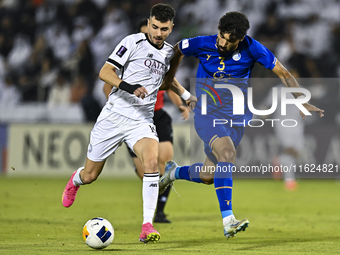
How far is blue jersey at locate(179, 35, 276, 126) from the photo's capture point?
539 cm

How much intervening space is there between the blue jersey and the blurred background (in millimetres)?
7129

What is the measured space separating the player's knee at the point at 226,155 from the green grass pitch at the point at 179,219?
79 cm

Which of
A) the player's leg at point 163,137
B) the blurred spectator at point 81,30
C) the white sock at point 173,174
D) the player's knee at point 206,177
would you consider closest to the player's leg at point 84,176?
the white sock at point 173,174

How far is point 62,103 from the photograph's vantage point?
1318 centimetres

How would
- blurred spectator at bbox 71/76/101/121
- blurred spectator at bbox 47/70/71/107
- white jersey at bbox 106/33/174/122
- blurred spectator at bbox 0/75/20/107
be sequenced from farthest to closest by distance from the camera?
blurred spectator at bbox 0/75/20/107
blurred spectator at bbox 47/70/71/107
blurred spectator at bbox 71/76/101/121
white jersey at bbox 106/33/174/122

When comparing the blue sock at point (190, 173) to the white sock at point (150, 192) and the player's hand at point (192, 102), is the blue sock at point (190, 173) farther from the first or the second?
the white sock at point (150, 192)

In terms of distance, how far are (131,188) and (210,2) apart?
5.66 m

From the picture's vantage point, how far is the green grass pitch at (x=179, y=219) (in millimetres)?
4887

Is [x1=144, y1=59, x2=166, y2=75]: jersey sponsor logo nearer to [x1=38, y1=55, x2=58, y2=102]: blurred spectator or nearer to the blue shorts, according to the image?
the blue shorts

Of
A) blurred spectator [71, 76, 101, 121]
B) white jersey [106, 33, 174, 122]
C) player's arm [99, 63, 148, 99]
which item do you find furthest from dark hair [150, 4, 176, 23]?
blurred spectator [71, 76, 101, 121]

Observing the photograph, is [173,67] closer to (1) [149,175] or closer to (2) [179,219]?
(1) [149,175]

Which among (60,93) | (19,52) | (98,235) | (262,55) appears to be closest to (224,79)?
(262,55)

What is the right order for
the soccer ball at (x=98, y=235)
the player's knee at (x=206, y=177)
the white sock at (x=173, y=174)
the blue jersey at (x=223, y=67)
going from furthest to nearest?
the white sock at (x=173, y=174)
the player's knee at (x=206, y=177)
the blue jersey at (x=223, y=67)
the soccer ball at (x=98, y=235)

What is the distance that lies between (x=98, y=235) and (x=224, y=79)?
2.01 meters
